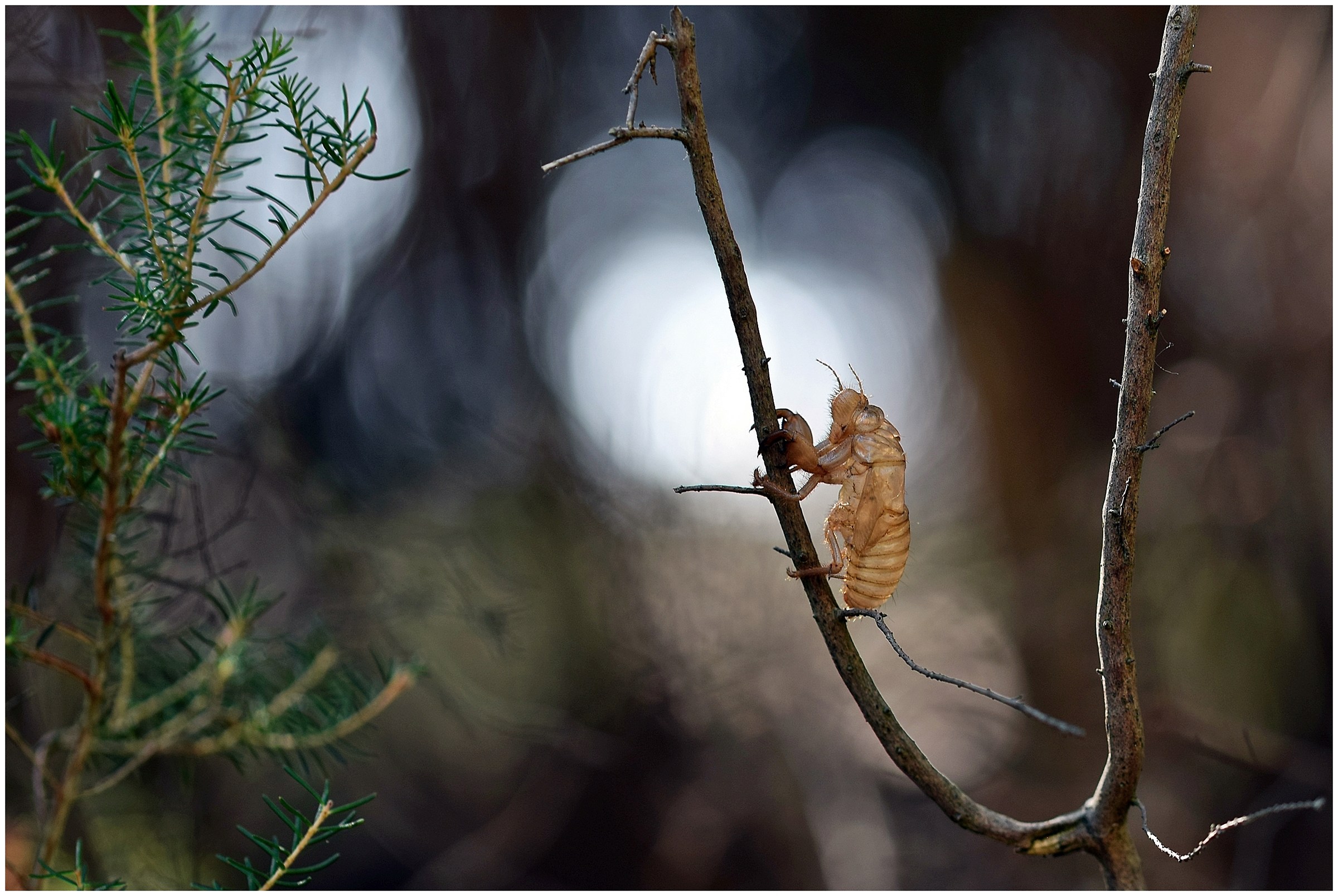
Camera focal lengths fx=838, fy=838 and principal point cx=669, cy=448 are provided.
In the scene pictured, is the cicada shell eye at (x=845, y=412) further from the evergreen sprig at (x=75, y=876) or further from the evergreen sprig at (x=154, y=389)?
the evergreen sprig at (x=75, y=876)

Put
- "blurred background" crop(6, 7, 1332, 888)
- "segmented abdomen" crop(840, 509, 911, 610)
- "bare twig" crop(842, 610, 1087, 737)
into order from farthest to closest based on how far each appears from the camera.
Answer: "blurred background" crop(6, 7, 1332, 888)
"segmented abdomen" crop(840, 509, 911, 610)
"bare twig" crop(842, 610, 1087, 737)

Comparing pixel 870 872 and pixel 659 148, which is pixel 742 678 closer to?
pixel 870 872

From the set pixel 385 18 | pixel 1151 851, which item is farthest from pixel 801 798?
pixel 385 18

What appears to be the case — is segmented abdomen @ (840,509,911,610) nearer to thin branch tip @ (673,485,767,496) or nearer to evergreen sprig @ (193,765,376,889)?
thin branch tip @ (673,485,767,496)

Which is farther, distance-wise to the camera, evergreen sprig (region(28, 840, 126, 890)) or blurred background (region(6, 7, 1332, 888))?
blurred background (region(6, 7, 1332, 888))

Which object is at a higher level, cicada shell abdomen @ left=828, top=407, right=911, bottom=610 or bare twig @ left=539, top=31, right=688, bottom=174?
bare twig @ left=539, top=31, right=688, bottom=174

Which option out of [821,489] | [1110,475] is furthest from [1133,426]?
[821,489]

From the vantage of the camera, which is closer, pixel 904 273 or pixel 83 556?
pixel 83 556

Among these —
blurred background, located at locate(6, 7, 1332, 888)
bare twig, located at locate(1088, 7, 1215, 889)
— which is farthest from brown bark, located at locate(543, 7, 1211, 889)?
blurred background, located at locate(6, 7, 1332, 888)
